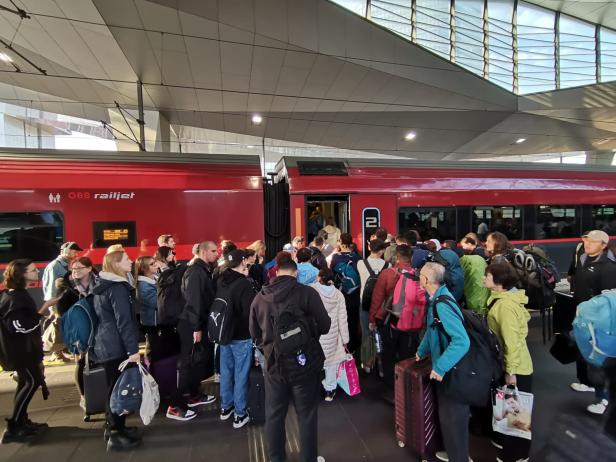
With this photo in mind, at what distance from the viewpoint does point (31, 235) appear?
18.0 ft

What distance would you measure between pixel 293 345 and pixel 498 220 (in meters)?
7.54

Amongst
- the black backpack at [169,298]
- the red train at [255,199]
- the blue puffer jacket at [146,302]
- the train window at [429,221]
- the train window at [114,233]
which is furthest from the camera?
the train window at [429,221]

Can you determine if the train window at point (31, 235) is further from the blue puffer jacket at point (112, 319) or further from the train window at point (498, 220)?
the train window at point (498, 220)

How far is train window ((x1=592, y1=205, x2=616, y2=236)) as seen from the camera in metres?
8.88

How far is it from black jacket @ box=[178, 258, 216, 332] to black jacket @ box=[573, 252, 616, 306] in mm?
3879

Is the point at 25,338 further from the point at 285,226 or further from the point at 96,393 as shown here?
the point at 285,226

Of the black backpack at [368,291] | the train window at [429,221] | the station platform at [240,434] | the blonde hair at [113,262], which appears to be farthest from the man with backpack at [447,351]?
the train window at [429,221]

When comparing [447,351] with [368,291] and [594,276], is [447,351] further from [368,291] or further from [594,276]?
[594,276]

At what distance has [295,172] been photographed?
6.61 m

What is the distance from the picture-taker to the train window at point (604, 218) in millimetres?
8875

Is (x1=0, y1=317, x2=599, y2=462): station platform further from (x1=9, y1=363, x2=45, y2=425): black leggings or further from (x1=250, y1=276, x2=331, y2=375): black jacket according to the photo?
(x1=250, y1=276, x2=331, y2=375): black jacket

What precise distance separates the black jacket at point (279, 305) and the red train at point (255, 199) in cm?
405

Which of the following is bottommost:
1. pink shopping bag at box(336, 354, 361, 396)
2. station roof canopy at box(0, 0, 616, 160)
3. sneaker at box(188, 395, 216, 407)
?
sneaker at box(188, 395, 216, 407)

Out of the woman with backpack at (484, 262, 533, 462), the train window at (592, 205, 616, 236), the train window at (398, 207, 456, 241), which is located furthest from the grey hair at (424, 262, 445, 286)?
the train window at (592, 205, 616, 236)
